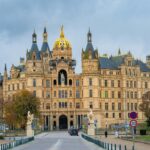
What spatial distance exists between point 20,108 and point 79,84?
3094 cm

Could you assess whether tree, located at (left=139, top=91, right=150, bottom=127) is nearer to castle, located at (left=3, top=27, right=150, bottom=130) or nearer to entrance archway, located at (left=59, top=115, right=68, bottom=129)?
castle, located at (left=3, top=27, right=150, bottom=130)

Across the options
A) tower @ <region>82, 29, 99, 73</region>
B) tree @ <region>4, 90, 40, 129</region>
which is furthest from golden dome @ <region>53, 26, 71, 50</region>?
tree @ <region>4, 90, 40, 129</region>

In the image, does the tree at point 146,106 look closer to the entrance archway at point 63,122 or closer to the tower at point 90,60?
the tower at point 90,60

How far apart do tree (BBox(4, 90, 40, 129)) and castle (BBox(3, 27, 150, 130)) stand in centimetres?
2045

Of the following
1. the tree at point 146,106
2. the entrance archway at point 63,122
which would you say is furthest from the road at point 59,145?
the entrance archway at point 63,122

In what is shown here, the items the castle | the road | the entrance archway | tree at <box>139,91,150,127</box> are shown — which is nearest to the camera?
the road

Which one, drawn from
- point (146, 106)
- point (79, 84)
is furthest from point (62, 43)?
point (146, 106)

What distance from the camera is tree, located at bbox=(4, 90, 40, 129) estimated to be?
417 ft

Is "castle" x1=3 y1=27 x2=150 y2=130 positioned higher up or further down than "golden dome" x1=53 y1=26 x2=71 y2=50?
further down

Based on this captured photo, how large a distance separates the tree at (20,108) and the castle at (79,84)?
20.4m

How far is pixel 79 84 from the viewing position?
156 meters

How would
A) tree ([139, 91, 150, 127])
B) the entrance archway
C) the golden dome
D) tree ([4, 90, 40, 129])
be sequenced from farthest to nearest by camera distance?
the golden dome, the entrance archway, tree ([139, 91, 150, 127]), tree ([4, 90, 40, 129])

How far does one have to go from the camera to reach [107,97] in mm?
158125


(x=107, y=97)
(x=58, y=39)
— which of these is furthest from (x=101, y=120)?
(x=58, y=39)
